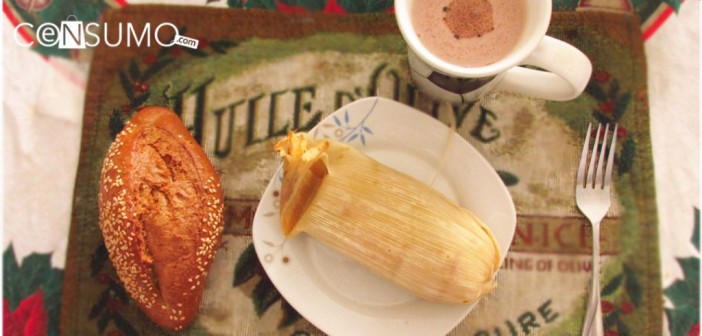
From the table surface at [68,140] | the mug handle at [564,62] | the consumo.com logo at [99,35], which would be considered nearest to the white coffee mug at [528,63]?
the mug handle at [564,62]

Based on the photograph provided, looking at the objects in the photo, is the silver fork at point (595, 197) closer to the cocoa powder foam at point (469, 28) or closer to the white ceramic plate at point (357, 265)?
the white ceramic plate at point (357, 265)

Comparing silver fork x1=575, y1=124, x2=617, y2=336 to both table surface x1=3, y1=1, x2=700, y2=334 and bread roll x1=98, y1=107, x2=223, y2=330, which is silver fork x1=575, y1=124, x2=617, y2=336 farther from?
bread roll x1=98, y1=107, x2=223, y2=330

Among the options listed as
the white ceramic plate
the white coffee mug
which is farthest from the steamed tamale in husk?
the white coffee mug

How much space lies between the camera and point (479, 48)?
70 cm

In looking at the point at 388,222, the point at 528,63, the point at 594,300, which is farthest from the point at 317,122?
the point at 594,300

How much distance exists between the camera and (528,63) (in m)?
0.71

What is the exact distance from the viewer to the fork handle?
858 mm

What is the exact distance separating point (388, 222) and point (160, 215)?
30cm

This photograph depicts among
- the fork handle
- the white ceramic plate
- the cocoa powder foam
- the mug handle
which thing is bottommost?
the fork handle

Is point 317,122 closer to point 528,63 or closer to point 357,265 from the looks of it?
point 357,265

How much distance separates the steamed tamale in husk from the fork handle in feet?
0.56

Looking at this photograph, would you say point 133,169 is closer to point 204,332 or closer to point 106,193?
point 106,193

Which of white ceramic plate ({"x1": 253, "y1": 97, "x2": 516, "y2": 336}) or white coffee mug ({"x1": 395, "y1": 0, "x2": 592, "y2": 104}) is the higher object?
white coffee mug ({"x1": 395, "y1": 0, "x2": 592, "y2": 104})

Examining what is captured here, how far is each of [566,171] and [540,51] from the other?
27 centimetres
